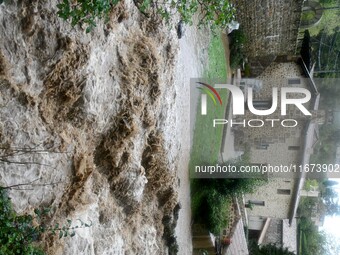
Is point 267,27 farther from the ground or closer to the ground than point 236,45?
farther from the ground

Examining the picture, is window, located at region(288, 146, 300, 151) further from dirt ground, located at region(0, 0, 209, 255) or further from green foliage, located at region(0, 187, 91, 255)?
green foliage, located at region(0, 187, 91, 255)

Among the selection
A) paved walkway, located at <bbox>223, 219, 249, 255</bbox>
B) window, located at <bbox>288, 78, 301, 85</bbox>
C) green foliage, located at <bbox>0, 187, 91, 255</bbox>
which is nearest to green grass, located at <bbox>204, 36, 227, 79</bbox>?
window, located at <bbox>288, 78, 301, 85</bbox>

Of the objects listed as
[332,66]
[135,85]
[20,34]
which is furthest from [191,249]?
[332,66]

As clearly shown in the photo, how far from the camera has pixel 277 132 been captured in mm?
15914

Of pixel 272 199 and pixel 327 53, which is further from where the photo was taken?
pixel 327 53

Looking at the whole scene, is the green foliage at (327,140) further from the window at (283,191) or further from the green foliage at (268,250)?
the green foliage at (268,250)

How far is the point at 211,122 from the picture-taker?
1373cm

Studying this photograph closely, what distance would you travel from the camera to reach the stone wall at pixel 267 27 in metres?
15.7

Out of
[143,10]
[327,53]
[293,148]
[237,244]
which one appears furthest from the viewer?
[327,53]

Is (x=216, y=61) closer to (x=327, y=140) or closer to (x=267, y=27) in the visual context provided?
(x=267, y=27)

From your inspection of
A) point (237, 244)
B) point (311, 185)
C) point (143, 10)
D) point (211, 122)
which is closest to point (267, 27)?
point (211, 122)

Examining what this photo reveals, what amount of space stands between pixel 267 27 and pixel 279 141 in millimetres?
4231

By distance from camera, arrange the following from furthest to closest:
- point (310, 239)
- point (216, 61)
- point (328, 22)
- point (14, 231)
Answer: point (310, 239)
point (328, 22)
point (216, 61)
point (14, 231)

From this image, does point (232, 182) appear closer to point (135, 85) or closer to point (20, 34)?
point (135, 85)
